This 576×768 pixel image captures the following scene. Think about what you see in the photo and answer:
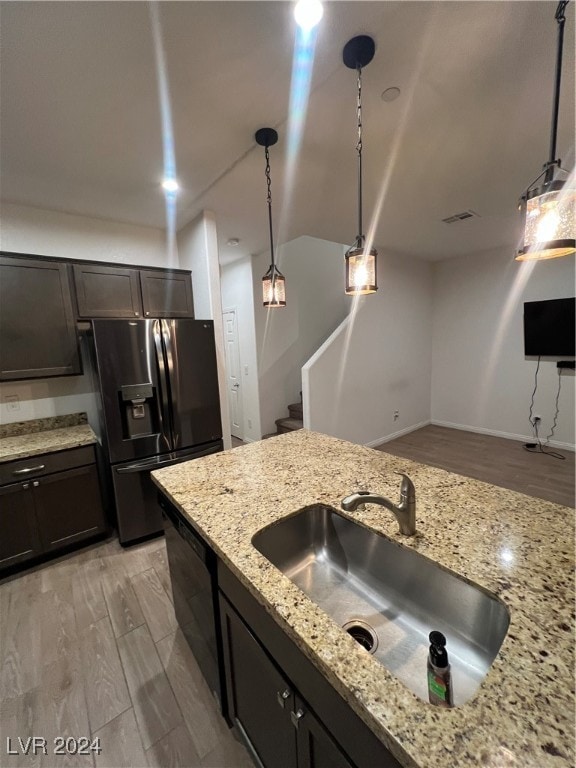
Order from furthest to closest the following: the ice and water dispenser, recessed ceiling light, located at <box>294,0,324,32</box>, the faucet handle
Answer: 1. the ice and water dispenser
2. recessed ceiling light, located at <box>294,0,324,32</box>
3. the faucet handle

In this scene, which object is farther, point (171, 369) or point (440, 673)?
point (171, 369)

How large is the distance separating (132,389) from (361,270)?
1.88 meters

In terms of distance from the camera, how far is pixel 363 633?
3.20 feet

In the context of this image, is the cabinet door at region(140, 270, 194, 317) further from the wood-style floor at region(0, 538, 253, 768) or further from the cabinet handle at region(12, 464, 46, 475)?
the wood-style floor at region(0, 538, 253, 768)

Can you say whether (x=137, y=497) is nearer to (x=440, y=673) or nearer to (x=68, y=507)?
(x=68, y=507)

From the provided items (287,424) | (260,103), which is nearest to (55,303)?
(260,103)

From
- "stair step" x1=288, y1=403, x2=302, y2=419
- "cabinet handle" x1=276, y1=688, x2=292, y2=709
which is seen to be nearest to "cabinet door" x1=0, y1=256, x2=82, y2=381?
"cabinet handle" x1=276, y1=688, x2=292, y2=709

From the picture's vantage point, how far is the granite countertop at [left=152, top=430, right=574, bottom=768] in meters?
0.50

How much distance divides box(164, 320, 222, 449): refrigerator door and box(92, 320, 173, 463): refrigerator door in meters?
0.07

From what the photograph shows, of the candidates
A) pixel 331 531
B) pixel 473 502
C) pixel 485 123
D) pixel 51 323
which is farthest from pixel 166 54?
pixel 473 502

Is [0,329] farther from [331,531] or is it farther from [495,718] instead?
Answer: [495,718]

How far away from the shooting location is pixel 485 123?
5.92 ft

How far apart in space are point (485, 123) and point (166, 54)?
1736 millimetres

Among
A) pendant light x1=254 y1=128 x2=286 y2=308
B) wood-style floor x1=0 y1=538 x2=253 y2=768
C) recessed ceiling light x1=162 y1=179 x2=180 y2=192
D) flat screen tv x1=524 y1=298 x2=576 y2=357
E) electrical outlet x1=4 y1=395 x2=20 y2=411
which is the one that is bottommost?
wood-style floor x1=0 y1=538 x2=253 y2=768
